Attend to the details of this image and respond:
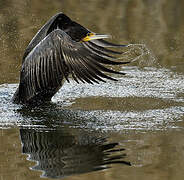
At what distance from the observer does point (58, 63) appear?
709 cm

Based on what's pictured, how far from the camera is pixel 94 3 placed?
15.1 metres

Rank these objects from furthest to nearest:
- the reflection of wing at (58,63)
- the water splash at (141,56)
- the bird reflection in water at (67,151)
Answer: the water splash at (141,56) < the reflection of wing at (58,63) < the bird reflection in water at (67,151)

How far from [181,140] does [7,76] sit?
12.9 feet

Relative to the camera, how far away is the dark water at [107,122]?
218 inches

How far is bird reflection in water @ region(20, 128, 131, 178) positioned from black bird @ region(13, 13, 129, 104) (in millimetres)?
737

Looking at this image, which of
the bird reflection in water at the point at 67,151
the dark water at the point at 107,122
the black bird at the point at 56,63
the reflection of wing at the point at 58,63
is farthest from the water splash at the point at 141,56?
the bird reflection in water at the point at 67,151

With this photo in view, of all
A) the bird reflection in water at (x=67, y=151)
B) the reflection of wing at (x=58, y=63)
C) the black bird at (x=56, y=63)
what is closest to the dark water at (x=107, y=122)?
the bird reflection in water at (x=67, y=151)

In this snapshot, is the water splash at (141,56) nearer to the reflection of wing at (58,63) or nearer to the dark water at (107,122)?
the dark water at (107,122)

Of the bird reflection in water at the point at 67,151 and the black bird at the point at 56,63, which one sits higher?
the black bird at the point at 56,63

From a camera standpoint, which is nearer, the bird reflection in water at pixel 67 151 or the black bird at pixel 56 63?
the bird reflection in water at pixel 67 151

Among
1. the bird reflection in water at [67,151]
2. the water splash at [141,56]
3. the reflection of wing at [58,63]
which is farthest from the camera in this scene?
the water splash at [141,56]

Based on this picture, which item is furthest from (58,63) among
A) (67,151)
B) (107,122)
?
(67,151)

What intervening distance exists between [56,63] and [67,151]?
1500 mm

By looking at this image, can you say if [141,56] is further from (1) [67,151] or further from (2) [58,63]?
(1) [67,151]
